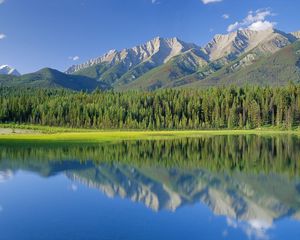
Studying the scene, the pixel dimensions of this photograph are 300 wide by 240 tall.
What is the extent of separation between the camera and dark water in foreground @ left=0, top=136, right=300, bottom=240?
2489 centimetres

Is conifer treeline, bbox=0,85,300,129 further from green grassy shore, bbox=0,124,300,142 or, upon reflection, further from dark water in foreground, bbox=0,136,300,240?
dark water in foreground, bbox=0,136,300,240

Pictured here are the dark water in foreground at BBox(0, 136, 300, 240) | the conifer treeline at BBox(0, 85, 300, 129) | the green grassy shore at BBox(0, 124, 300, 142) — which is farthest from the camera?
the conifer treeline at BBox(0, 85, 300, 129)

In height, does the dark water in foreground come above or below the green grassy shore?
below

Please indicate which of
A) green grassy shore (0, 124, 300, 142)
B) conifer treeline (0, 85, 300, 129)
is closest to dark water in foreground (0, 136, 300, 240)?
green grassy shore (0, 124, 300, 142)

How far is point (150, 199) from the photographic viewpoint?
34406 millimetres

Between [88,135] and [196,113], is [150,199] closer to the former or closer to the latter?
[88,135]

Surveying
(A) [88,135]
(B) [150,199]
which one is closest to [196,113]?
(A) [88,135]

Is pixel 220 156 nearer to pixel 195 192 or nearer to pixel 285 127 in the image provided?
pixel 195 192

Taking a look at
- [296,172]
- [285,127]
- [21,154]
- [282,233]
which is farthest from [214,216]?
[285,127]

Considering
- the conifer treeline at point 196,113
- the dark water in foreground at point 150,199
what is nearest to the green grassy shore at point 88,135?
the conifer treeline at point 196,113

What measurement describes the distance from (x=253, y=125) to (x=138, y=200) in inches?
5996

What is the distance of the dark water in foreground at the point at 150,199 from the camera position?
24.9 meters

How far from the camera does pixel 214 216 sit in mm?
28656

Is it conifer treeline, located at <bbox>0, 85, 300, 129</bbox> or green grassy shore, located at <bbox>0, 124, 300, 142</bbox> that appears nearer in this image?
green grassy shore, located at <bbox>0, 124, 300, 142</bbox>
